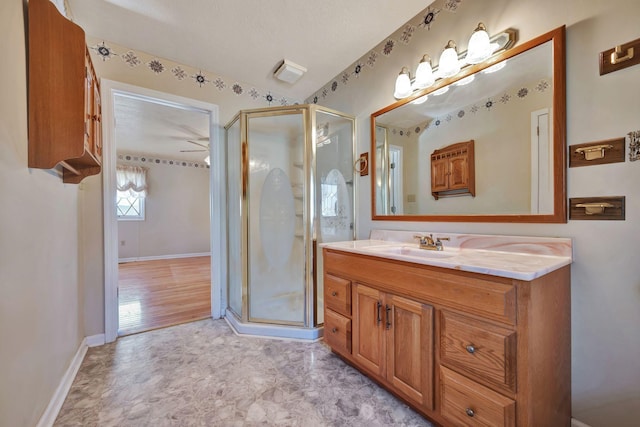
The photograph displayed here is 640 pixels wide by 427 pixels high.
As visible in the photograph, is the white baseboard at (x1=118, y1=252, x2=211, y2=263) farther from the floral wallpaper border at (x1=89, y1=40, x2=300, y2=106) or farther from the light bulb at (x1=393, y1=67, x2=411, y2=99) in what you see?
the light bulb at (x1=393, y1=67, x2=411, y2=99)

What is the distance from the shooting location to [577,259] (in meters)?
1.10

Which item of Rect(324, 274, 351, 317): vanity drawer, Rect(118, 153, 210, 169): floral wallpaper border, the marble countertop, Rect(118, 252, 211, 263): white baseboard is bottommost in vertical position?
Rect(118, 252, 211, 263): white baseboard

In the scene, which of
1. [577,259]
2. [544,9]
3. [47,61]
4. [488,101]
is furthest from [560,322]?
[47,61]

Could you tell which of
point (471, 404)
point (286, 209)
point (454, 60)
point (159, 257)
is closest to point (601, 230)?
point (471, 404)

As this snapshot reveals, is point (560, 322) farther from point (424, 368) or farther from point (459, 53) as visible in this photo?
point (459, 53)

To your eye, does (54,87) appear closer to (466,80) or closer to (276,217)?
(276,217)

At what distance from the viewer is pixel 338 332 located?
1.70 meters

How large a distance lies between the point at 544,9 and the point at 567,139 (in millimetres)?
643

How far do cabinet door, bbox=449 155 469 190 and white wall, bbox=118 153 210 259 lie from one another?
19.4 feet

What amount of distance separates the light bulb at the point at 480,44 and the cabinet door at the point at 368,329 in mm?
1399

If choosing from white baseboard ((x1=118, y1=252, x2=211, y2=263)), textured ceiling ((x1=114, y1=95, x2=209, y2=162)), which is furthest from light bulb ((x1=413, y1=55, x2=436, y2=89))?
white baseboard ((x1=118, y1=252, x2=211, y2=263))

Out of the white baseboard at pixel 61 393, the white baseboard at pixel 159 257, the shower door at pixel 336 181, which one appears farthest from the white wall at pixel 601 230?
the white baseboard at pixel 159 257

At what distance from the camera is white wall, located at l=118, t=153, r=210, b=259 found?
17.8 ft

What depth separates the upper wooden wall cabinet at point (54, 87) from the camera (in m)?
1.07
